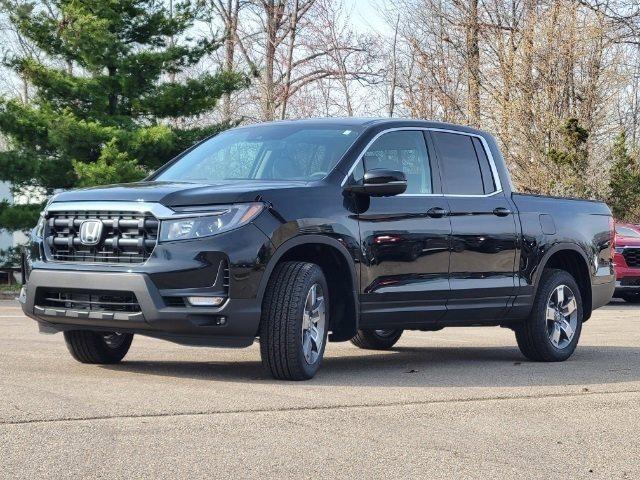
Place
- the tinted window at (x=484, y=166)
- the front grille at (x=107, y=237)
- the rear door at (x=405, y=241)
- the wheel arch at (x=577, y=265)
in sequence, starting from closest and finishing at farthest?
1. the front grille at (x=107, y=237)
2. the rear door at (x=405, y=241)
3. the tinted window at (x=484, y=166)
4. the wheel arch at (x=577, y=265)

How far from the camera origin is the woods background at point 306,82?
1078 inches

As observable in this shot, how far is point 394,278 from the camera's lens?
917 centimetres

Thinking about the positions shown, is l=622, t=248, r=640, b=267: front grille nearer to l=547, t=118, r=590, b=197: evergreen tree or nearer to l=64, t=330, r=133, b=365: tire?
l=547, t=118, r=590, b=197: evergreen tree

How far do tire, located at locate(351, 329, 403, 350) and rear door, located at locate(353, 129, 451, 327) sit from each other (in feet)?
6.62

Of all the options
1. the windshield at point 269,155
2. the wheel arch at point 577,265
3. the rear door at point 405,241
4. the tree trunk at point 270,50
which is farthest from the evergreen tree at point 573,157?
the windshield at point 269,155

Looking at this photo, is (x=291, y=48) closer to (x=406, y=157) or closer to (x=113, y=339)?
(x=406, y=157)

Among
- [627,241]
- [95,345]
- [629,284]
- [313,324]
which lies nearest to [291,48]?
[627,241]

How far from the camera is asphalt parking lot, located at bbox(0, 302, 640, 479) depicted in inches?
221

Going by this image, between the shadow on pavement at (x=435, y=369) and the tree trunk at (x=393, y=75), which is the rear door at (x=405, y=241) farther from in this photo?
the tree trunk at (x=393, y=75)

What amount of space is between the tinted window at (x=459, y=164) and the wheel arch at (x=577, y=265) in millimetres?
1192

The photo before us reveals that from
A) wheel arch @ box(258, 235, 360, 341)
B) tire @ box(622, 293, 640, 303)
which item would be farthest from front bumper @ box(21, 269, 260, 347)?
tire @ box(622, 293, 640, 303)

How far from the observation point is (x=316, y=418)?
6902mm

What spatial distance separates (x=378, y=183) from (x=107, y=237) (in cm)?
192

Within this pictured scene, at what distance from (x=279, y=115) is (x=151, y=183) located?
37429 mm
